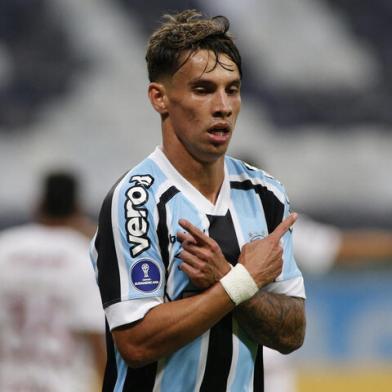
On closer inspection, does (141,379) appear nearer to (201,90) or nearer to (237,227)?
(237,227)

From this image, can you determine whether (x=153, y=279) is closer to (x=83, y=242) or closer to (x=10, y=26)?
(x=83, y=242)

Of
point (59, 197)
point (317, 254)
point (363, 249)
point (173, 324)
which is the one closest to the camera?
point (173, 324)

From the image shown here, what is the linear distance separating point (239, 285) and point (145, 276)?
0.91 ft

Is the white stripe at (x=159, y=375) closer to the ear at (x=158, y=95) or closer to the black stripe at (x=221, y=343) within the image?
the black stripe at (x=221, y=343)

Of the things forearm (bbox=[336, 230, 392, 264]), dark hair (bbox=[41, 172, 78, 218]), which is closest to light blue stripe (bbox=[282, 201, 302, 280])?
dark hair (bbox=[41, 172, 78, 218])

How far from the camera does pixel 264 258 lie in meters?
3.48

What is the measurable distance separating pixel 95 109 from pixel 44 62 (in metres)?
0.69

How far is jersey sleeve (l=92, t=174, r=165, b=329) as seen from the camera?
3.41m

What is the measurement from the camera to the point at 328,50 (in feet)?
37.6

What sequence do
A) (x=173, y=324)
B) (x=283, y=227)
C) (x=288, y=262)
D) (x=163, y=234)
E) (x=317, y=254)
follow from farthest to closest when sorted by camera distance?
1. (x=317, y=254)
2. (x=288, y=262)
3. (x=283, y=227)
4. (x=163, y=234)
5. (x=173, y=324)

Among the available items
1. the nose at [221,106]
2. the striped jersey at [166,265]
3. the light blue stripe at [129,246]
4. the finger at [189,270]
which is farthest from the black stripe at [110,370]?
the nose at [221,106]

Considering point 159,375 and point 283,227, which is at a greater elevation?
point 283,227

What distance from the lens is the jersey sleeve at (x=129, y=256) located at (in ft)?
11.2

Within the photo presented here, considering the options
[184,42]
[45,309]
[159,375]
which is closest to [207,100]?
[184,42]
